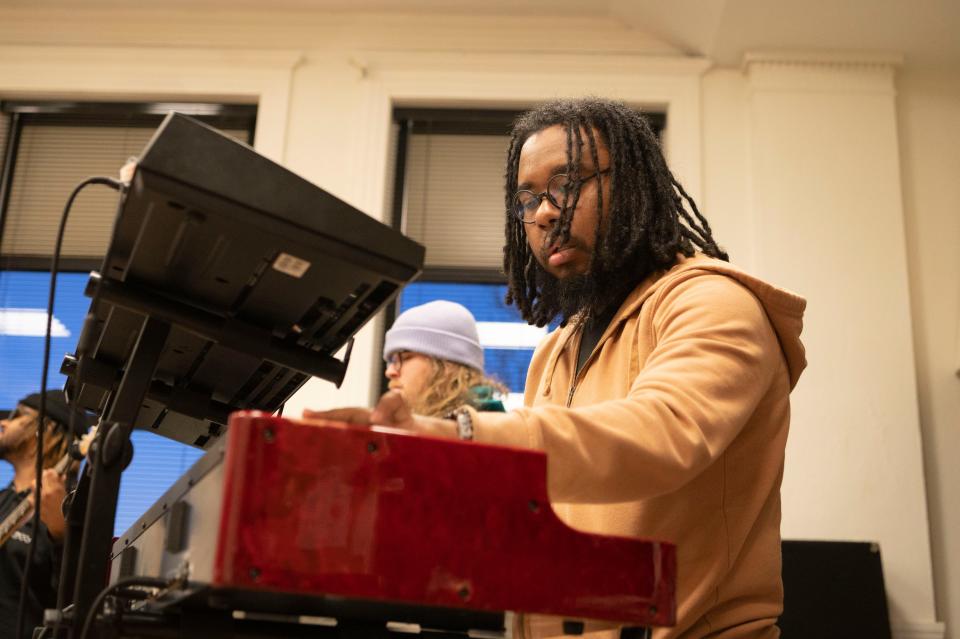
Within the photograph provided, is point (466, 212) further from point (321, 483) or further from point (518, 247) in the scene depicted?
point (321, 483)

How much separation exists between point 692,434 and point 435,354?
1946 millimetres

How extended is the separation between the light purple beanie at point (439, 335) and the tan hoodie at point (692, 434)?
1.51 metres

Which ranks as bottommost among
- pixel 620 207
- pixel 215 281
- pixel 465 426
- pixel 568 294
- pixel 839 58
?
pixel 465 426

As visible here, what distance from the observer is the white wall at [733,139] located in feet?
13.0

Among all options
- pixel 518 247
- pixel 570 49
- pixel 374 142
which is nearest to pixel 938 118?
pixel 570 49

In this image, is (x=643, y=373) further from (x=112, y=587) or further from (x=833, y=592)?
(x=833, y=592)

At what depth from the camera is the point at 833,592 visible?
3506mm

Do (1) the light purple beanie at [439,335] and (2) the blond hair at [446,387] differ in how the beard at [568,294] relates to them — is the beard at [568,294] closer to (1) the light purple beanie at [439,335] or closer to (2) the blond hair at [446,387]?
(2) the blond hair at [446,387]

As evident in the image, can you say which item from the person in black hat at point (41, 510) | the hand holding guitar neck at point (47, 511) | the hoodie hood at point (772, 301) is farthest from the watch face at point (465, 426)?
the hand holding guitar neck at point (47, 511)

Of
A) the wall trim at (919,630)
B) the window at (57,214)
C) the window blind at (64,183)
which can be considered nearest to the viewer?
the wall trim at (919,630)

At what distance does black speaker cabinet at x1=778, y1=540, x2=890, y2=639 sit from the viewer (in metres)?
3.41

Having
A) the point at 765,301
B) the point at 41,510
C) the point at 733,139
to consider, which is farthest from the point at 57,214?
the point at 765,301

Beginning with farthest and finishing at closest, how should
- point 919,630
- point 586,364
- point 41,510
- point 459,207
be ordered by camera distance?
1. point 459,207
2. point 919,630
3. point 41,510
4. point 586,364

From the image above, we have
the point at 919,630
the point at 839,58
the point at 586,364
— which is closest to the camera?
the point at 586,364
